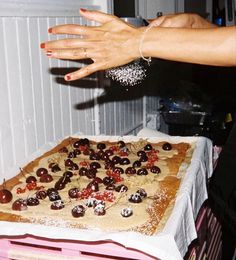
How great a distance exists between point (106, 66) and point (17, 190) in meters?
0.67

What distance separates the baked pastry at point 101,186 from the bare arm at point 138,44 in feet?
1.50

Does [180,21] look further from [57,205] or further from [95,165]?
[57,205]

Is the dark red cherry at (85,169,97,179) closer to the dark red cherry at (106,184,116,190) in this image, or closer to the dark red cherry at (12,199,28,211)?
the dark red cherry at (106,184,116,190)

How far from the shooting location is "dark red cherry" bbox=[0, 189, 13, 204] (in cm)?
144

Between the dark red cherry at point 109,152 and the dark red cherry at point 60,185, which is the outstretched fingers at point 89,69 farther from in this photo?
the dark red cherry at point 109,152

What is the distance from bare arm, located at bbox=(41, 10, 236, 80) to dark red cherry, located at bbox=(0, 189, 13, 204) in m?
0.52

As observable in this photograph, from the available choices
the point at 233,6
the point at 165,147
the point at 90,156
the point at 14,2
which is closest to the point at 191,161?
the point at 165,147

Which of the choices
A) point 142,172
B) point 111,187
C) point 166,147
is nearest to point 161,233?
point 111,187

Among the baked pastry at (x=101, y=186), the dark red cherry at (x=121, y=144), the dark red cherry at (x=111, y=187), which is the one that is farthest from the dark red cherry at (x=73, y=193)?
the dark red cherry at (x=121, y=144)

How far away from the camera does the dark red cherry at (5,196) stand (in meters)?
1.44

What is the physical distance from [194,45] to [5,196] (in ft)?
2.82

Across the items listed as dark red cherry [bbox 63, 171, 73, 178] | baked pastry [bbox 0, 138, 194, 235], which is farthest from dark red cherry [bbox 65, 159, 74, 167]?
dark red cherry [bbox 63, 171, 73, 178]

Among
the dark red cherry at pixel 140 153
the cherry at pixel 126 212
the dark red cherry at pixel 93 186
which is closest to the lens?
the cherry at pixel 126 212

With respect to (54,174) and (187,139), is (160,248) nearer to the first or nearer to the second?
(54,174)
